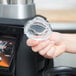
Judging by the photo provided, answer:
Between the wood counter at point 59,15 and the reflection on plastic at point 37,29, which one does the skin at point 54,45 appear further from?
the wood counter at point 59,15

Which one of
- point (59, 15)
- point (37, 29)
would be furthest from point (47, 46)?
point (59, 15)

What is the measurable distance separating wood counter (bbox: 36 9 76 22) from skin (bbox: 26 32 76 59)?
30cm

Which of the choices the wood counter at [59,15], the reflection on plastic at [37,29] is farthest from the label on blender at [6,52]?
the wood counter at [59,15]

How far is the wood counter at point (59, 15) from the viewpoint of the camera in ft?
3.11

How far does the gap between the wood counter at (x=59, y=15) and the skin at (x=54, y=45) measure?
30cm

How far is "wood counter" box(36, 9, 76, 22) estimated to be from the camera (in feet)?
3.11

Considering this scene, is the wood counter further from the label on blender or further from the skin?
the label on blender

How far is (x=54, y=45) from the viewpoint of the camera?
1.78 ft

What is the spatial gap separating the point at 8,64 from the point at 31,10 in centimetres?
20

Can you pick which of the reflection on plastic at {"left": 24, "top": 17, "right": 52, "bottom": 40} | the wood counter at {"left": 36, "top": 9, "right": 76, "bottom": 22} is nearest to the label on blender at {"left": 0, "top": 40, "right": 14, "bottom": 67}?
the reflection on plastic at {"left": 24, "top": 17, "right": 52, "bottom": 40}

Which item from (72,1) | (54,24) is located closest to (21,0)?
(54,24)

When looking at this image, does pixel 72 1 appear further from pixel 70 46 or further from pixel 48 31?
pixel 48 31

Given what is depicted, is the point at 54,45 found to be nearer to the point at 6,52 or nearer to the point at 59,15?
the point at 6,52

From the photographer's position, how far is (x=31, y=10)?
0.63 m
